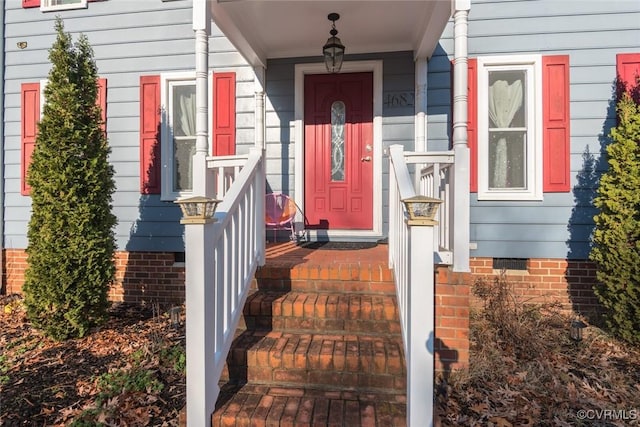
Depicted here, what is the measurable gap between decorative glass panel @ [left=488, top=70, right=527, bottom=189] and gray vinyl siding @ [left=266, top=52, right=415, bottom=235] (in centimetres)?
89

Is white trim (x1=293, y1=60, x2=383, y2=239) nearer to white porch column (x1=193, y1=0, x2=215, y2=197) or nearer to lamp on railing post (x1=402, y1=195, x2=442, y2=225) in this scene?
white porch column (x1=193, y1=0, x2=215, y2=197)

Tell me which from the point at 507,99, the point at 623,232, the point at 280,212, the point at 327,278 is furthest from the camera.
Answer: the point at 280,212

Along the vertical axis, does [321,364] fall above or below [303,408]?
above

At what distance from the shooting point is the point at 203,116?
9.77ft

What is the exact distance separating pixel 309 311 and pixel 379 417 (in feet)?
2.72

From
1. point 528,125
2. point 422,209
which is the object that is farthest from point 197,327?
point 528,125

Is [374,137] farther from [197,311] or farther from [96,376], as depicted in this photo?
[96,376]

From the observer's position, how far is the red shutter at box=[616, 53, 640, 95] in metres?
3.77

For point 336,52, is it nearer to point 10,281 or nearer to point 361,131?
point 361,131

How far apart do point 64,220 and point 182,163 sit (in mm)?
1572

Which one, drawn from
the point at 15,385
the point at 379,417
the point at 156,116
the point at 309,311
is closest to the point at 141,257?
the point at 156,116

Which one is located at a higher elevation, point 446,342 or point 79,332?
point 446,342

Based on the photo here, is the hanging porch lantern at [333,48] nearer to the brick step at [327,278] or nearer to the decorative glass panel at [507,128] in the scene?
the decorative glass panel at [507,128]

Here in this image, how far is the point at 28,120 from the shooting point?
4.74 meters
